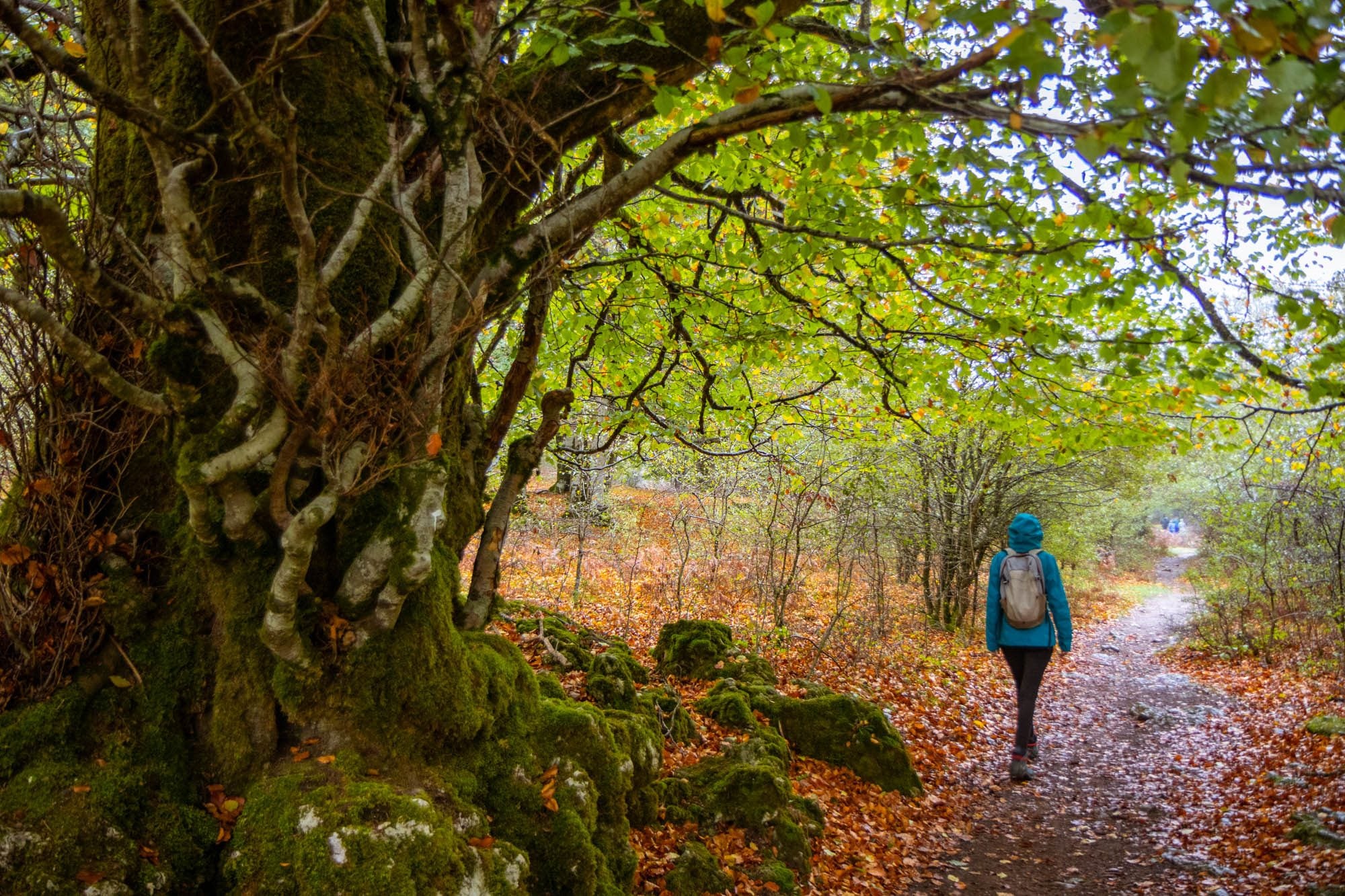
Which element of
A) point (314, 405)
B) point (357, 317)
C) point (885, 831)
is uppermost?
point (357, 317)

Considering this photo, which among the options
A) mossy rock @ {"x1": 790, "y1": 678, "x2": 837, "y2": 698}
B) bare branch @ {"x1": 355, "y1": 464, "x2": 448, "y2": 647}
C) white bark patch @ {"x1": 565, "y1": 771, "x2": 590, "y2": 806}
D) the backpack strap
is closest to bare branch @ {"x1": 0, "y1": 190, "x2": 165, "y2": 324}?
bare branch @ {"x1": 355, "y1": 464, "x2": 448, "y2": 647}

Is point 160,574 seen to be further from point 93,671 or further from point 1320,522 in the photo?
point 1320,522

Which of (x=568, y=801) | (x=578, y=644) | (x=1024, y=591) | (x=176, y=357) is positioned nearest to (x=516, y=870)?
(x=568, y=801)

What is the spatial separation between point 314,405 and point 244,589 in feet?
2.95

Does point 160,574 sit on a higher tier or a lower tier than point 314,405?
lower

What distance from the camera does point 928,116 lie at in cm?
305

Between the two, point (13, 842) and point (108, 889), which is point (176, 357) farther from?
point (108, 889)

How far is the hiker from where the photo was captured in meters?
6.55

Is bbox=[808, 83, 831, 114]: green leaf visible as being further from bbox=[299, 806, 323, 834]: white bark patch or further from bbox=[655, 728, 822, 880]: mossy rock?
bbox=[655, 728, 822, 880]: mossy rock

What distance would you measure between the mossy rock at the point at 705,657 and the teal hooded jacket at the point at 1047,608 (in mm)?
2306

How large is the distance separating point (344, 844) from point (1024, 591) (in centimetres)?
605

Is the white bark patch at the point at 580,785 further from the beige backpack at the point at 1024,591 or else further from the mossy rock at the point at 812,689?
the beige backpack at the point at 1024,591

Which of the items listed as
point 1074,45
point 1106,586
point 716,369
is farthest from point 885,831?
point 1106,586

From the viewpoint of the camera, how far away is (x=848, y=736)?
20.9 ft
